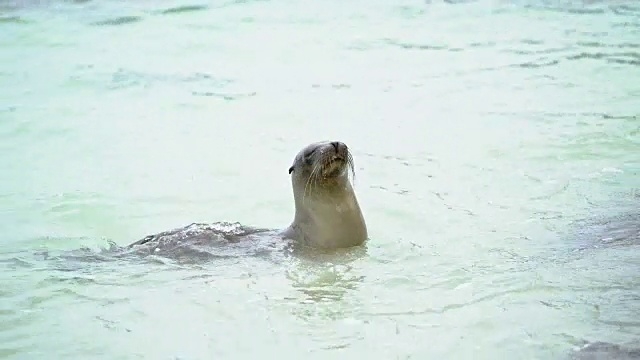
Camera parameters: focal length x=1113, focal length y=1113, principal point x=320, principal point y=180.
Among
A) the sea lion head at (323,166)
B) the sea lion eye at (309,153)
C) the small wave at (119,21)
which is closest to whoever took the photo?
the sea lion head at (323,166)

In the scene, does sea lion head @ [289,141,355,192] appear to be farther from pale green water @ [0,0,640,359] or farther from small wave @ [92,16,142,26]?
small wave @ [92,16,142,26]

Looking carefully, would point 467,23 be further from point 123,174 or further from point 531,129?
point 123,174

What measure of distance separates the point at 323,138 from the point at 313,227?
9.76 ft

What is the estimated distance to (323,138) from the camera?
9031mm

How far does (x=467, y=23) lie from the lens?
12.8m

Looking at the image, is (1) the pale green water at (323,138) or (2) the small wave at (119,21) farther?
(2) the small wave at (119,21)

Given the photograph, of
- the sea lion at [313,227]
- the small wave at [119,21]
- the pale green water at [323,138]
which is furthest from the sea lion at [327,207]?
the small wave at [119,21]

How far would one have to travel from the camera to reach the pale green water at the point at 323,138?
5016mm

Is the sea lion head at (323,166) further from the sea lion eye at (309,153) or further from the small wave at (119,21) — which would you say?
the small wave at (119,21)

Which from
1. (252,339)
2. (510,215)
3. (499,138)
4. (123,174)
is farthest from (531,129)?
(252,339)

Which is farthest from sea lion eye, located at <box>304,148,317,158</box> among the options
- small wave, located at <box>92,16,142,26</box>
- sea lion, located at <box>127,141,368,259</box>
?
small wave, located at <box>92,16,142,26</box>

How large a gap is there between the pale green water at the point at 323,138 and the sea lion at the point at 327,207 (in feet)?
0.53

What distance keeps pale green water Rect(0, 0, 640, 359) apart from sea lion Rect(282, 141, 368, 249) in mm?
161

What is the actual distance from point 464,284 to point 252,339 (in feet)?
Result: 3.79
